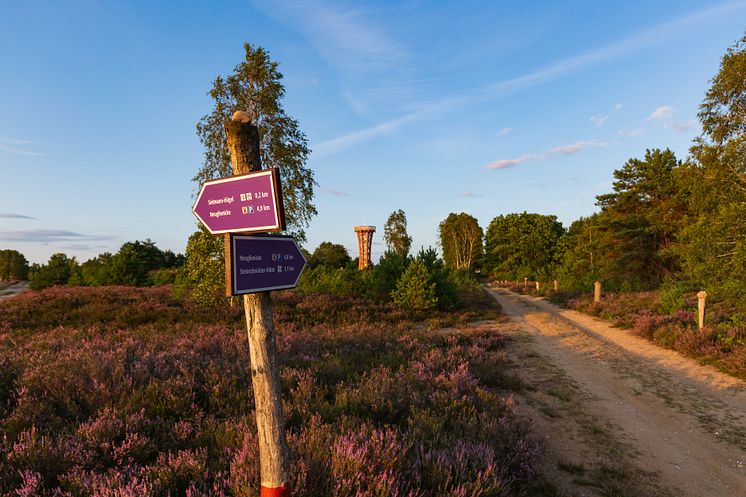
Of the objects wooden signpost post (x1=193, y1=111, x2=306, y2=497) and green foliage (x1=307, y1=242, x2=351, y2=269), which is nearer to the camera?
wooden signpost post (x1=193, y1=111, x2=306, y2=497)

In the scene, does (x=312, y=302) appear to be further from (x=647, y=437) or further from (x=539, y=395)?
(x=647, y=437)

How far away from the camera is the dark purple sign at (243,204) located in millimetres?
2549

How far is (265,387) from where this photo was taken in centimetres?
284

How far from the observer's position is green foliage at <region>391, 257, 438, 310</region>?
1655 centimetres

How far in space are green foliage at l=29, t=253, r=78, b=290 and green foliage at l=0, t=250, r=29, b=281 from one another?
4859 centimetres

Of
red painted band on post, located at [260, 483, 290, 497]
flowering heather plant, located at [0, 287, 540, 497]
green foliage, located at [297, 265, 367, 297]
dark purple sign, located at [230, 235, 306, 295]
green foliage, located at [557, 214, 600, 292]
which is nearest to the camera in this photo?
dark purple sign, located at [230, 235, 306, 295]

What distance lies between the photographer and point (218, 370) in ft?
21.1

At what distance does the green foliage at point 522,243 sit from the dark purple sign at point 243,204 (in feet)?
214

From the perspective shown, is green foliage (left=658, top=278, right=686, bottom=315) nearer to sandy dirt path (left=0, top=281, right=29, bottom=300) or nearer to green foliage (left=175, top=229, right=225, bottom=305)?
green foliage (left=175, top=229, right=225, bottom=305)

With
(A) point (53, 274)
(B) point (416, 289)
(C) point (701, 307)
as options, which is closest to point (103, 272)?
(A) point (53, 274)

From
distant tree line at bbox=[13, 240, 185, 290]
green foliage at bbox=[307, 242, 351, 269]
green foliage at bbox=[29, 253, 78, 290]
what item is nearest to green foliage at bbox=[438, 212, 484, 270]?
green foliage at bbox=[307, 242, 351, 269]

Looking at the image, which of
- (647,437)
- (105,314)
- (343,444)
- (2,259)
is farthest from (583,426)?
(2,259)

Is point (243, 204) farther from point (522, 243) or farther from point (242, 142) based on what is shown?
point (522, 243)

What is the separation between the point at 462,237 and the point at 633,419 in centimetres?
7132
